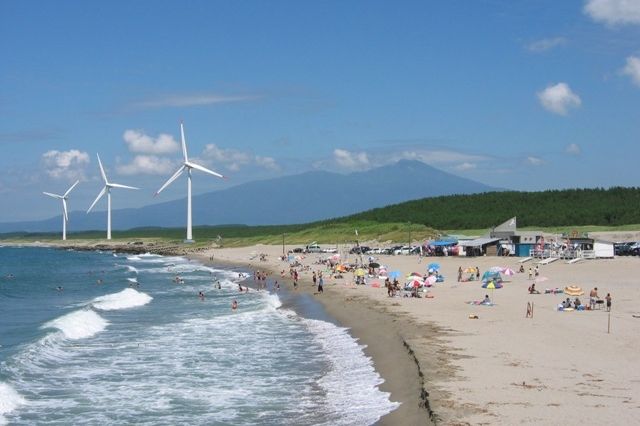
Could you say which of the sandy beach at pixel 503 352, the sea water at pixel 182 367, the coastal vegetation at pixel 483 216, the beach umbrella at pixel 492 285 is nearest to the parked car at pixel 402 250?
the coastal vegetation at pixel 483 216

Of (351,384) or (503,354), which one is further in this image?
(503,354)

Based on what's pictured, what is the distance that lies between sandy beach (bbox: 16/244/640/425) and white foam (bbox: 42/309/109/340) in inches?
460

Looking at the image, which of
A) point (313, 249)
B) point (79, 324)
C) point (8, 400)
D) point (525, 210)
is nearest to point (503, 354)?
point (8, 400)

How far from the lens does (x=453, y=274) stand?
5778cm

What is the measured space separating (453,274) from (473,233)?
48503mm

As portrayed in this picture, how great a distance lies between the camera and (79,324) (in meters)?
35.8

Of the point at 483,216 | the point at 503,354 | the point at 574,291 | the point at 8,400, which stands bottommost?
the point at 8,400

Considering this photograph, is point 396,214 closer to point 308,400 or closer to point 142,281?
point 142,281

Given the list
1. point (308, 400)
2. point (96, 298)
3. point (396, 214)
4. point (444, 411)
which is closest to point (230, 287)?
point (96, 298)

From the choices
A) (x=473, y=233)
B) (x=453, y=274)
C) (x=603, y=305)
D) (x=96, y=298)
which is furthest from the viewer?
(x=473, y=233)

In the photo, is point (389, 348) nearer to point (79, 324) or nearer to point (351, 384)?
point (351, 384)

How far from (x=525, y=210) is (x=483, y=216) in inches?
289

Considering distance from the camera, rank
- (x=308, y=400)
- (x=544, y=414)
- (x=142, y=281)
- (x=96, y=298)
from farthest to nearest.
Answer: (x=142, y=281), (x=96, y=298), (x=308, y=400), (x=544, y=414)

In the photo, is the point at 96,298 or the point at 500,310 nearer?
the point at 500,310
